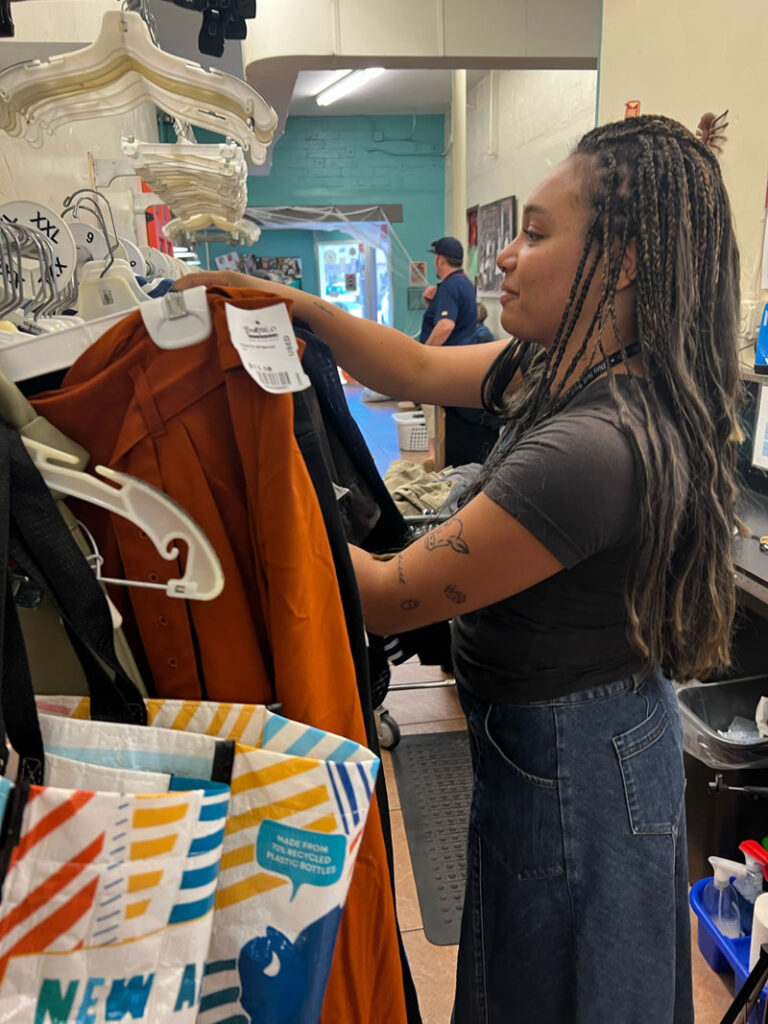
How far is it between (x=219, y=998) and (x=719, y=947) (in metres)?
1.58

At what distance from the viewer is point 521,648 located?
1.02 meters

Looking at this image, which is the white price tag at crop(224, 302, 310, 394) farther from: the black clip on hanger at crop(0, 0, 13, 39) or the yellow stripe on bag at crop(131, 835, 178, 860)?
the black clip on hanger at crop(0, 0, 13, 39)

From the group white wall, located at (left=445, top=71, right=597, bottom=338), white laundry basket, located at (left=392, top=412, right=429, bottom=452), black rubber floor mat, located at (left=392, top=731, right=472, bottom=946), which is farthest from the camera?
white laundry basket, located at (left=392, top=412, right=429, bottom=452)

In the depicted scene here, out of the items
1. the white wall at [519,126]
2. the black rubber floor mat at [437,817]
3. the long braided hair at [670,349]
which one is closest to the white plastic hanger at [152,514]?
the long braided hair at [670,349]

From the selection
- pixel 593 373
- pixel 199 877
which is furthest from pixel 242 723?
pixel 593 373

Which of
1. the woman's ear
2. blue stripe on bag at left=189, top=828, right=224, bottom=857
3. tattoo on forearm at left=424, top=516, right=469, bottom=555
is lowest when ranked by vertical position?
blue stripe on bag at left=189, top=828, right=224, bottom=857

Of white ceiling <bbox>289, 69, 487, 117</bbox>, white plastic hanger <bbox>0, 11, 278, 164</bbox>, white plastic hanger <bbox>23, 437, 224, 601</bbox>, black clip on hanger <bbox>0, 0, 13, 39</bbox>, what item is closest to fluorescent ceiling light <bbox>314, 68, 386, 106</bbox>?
white ceiling <bbox>289, 69, 487, 117</bbox>

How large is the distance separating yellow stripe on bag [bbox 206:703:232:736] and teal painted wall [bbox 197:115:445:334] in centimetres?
936

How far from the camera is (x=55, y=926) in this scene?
0.54 meters

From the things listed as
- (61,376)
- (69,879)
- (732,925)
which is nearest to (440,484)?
(732,925)

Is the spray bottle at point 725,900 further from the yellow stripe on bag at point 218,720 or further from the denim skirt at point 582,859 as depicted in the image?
the yellow stripe on bag at point 218,720

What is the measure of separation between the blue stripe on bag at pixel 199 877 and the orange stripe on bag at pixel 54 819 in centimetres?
10

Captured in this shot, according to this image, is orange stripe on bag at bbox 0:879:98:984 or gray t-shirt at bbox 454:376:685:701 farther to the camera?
gray t-shirt at bbox 454:376:685:701

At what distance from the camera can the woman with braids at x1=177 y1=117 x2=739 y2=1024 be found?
90 cm
